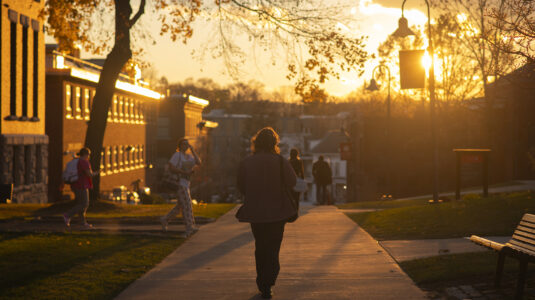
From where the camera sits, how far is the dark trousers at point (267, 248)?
24.9 feet

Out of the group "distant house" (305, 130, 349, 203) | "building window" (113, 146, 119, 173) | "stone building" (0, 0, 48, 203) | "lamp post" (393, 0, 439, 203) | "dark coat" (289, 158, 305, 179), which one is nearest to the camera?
"dark coat" (289, 158, 305, 179)

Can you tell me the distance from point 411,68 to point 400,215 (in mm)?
4676

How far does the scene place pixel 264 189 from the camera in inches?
302

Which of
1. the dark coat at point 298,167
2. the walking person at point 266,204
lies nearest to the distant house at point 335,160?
the dark coat at point 298,167

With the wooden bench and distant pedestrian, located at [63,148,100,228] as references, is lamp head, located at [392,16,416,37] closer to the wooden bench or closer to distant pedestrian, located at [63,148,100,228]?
distant pedestrian, located at [63,148,100,228]

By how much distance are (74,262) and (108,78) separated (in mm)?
11137

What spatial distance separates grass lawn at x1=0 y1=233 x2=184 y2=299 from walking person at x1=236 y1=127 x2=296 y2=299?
167cm

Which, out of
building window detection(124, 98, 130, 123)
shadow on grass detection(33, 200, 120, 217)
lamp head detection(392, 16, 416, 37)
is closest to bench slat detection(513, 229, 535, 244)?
shadow on grass detection(33, 200, 120, 217)

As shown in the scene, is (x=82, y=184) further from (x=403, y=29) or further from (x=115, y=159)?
(x=115, y=159)

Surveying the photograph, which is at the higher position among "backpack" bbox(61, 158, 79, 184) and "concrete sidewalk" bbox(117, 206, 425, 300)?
"backpack" bbox(61, 158, 79, 184)

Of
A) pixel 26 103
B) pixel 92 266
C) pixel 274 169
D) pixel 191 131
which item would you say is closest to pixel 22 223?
pixel 92 266

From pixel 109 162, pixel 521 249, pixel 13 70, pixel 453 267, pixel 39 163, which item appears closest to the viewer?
pixel 521 249

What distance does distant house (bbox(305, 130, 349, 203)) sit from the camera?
83500 millimetres

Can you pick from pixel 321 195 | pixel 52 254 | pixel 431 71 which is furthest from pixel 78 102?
pixel 52 254
